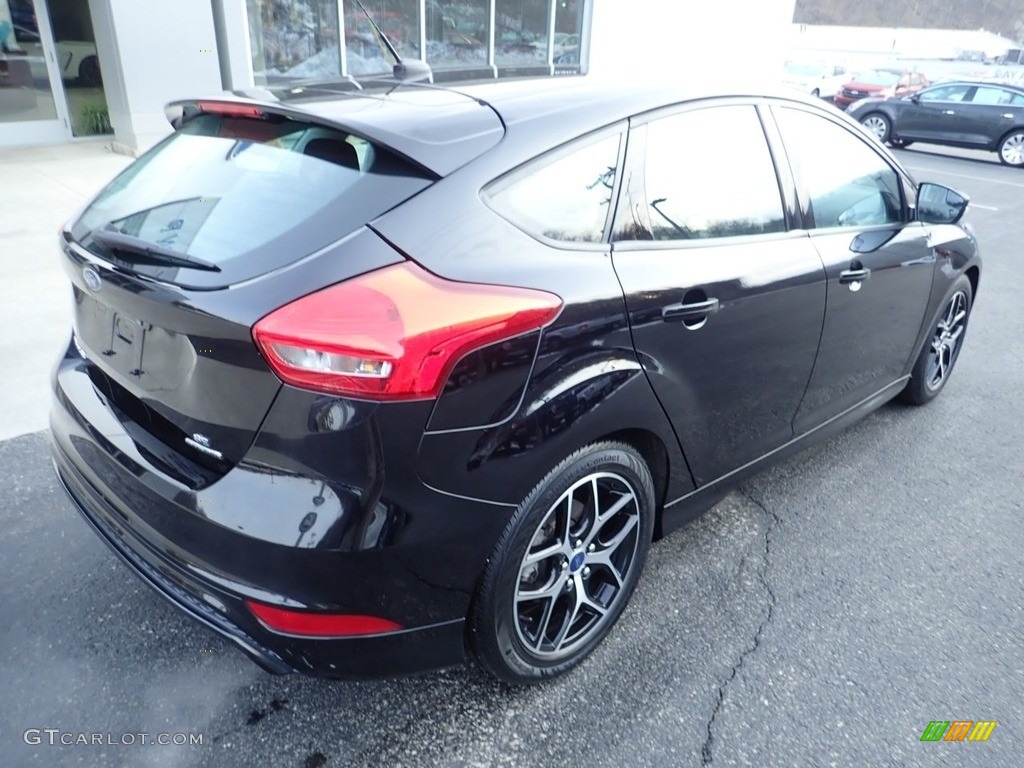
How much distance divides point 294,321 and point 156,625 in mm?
1370

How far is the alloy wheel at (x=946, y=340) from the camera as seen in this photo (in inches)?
157

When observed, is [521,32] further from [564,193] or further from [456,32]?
[564,193]

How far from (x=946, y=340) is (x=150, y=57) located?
896cm

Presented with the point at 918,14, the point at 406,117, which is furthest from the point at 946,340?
the point at 918,14

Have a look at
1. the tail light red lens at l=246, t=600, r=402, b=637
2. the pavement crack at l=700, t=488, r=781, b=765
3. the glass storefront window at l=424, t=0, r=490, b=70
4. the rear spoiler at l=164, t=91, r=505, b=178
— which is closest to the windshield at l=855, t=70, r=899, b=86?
the glass storefront window at l=424, t=0, r=490, b=70

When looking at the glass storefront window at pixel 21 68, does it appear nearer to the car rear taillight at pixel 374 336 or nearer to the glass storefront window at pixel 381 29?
the glass storefront window at pixel 381 29

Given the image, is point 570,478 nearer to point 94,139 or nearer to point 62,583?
point 62,583

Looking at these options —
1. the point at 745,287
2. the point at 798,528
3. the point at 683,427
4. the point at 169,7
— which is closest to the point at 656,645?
the point at 683,427

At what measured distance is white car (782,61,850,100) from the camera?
74.4ft

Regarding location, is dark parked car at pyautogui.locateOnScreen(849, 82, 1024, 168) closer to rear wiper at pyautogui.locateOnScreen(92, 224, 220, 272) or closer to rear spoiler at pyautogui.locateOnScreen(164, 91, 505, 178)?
rear spoiler at pyautogui.locateOnScreen(164, 91, 505, 178)

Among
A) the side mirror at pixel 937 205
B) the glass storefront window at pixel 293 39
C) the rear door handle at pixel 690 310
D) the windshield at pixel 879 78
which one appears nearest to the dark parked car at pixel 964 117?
the windshield at pixel 879 78

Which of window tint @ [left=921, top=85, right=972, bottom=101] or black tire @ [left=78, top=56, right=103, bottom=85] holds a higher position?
black tire @ [left=78, top=56, right=103, bottom=85]

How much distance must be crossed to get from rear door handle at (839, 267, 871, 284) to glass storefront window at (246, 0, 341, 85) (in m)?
8.24

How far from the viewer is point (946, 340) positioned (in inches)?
162
